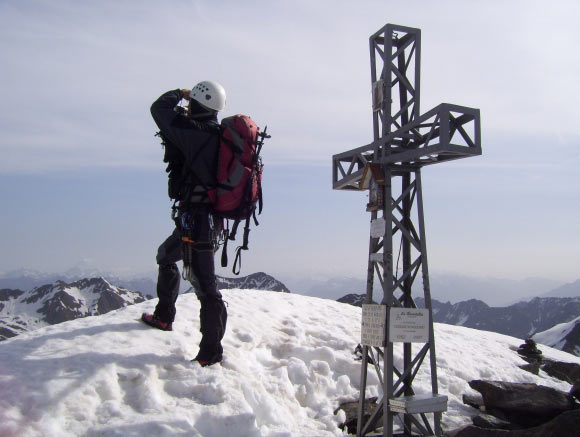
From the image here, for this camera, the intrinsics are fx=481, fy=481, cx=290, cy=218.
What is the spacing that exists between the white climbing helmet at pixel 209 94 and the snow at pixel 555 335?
11940 centimetres

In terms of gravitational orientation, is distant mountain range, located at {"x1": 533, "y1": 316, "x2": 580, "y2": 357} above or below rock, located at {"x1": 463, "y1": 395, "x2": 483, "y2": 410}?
below

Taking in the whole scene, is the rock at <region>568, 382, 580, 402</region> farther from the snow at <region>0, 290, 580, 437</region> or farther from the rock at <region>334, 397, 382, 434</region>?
the rock at <region>334, 397, 382, 434</region>

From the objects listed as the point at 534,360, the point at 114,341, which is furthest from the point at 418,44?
the point at 534,360

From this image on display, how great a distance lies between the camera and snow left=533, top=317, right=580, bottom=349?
114m

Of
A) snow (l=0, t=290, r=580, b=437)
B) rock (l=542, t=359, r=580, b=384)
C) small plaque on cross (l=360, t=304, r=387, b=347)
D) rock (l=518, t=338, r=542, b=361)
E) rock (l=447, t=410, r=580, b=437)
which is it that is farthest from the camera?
rock (l=518, t=338, r=542, b=361)

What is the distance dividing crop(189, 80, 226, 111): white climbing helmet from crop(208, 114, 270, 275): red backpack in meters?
0.41

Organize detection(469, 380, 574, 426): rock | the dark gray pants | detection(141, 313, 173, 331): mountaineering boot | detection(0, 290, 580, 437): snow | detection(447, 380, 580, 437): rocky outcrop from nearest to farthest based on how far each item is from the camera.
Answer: detection(0, 290, 580, 437): snow, the dark gray pants, detection(447, 380, 580, 437): rocky outcrop, detection(469, 380, 574, 426): rock, detection(141, 313, 173, 331): mountaineering boot

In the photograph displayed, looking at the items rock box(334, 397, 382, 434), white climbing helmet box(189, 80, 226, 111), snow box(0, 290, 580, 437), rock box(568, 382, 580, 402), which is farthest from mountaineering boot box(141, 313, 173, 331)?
rock box(568, 382, 580, 402)

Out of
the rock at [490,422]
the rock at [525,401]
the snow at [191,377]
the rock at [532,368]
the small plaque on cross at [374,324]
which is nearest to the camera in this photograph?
the snow at [191,377]

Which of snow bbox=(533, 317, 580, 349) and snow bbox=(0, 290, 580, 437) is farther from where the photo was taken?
snow bbox=(533, 317, 580, 349)

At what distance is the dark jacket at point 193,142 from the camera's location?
25.4ft

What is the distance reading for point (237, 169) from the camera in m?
7.89

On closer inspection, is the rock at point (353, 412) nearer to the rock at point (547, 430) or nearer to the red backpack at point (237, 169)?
the rock at point (547, 430)

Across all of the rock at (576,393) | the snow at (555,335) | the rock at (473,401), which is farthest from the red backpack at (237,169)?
the snow at (555,335)
